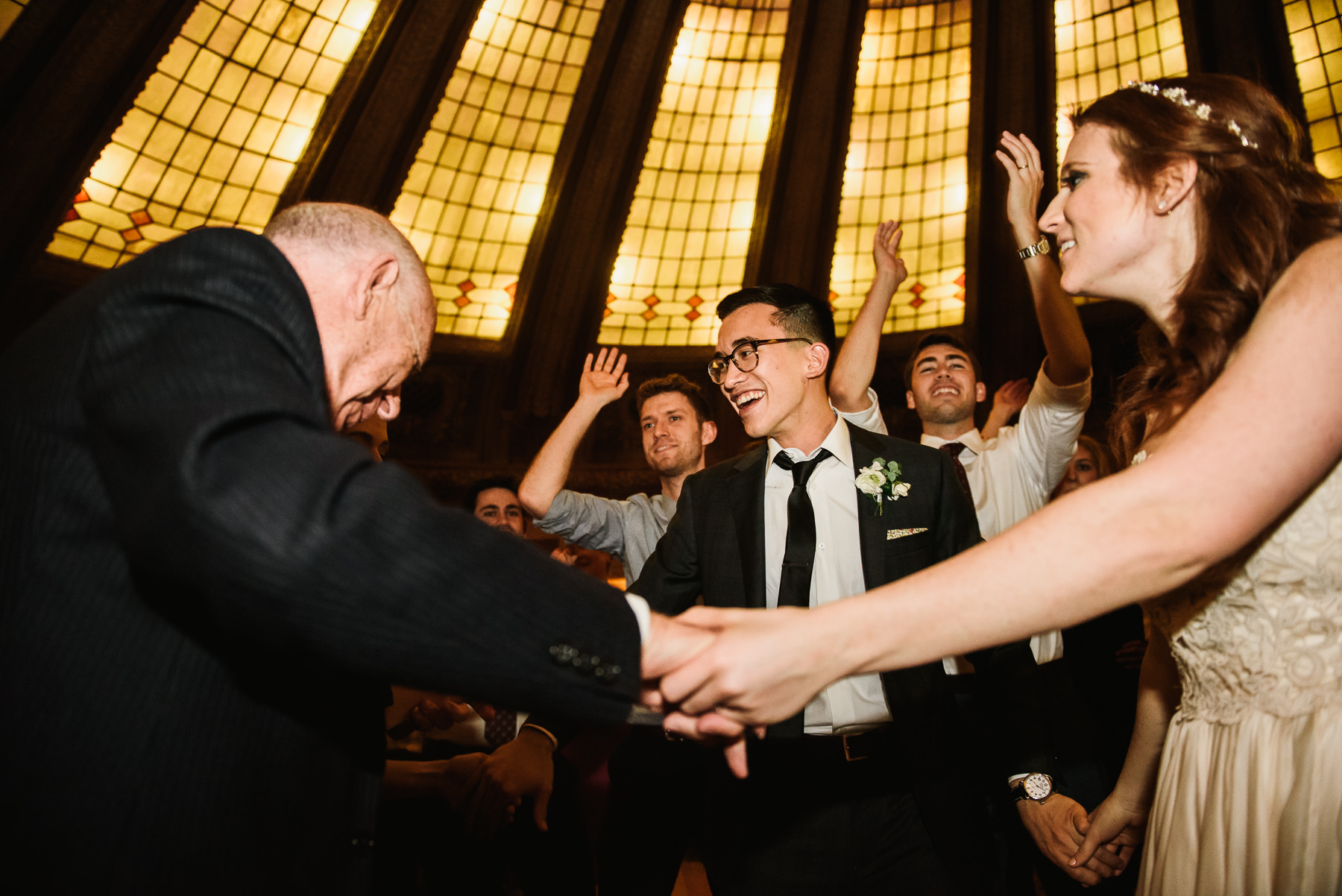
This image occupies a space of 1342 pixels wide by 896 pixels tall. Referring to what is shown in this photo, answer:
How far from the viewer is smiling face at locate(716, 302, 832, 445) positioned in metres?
2.32

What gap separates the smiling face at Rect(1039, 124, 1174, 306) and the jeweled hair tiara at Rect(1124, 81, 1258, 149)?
0.35ft

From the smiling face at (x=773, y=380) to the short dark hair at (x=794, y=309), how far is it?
3 centimetres

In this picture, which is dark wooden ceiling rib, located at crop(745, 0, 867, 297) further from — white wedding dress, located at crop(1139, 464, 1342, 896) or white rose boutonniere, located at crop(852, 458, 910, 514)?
white wedding dress, located at crop(1139, 464, 1342, 896)

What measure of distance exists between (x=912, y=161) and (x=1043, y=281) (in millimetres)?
9803

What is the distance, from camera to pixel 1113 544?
928mm

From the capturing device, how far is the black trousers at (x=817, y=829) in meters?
1.71

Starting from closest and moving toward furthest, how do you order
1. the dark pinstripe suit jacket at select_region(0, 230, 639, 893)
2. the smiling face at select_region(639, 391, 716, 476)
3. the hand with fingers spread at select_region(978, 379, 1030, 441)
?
1. the dark pinstripe suit jacket at select_region(0, 230, 639, 893)
2. the smiling face at select_region(639, 391, 716, 476)
3. the hand with fingers spread at select_region(978, 379, 1030, 441)

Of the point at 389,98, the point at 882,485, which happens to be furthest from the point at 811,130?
the point at 882,485

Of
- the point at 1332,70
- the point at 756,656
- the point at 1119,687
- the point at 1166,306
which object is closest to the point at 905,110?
the point at 1332,70

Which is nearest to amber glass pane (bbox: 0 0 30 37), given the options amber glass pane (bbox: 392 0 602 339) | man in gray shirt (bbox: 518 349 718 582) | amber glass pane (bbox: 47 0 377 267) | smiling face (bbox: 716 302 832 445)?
amber glass pane (bbox: 47 0 377 267)

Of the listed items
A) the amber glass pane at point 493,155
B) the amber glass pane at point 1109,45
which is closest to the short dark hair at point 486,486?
the amber glass pane at point 493,155

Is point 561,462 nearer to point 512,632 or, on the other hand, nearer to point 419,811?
point 419,811

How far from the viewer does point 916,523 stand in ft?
6.32

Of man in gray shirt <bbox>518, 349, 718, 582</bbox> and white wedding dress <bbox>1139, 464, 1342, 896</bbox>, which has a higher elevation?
man in gray shirt <bbox>518, 349, 718, 582</bbox>
